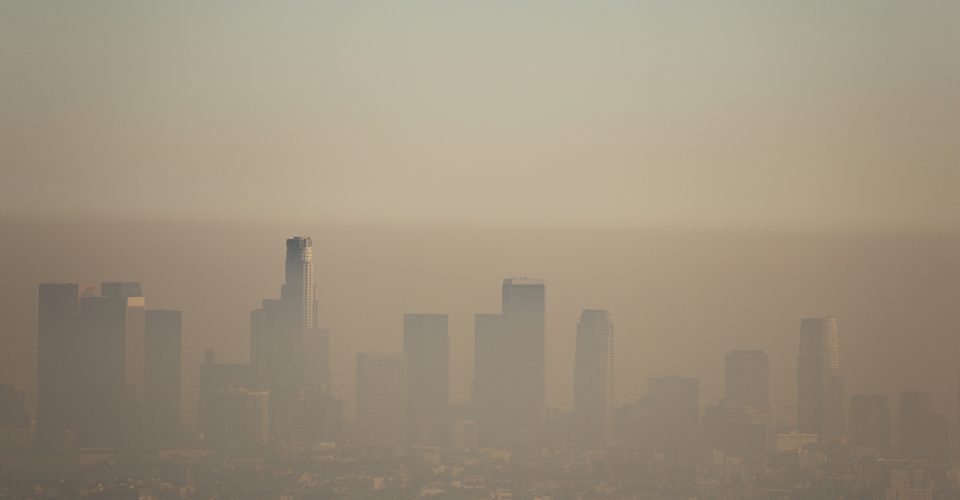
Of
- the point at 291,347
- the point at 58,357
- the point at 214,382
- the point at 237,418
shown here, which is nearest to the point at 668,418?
the point at 291,347

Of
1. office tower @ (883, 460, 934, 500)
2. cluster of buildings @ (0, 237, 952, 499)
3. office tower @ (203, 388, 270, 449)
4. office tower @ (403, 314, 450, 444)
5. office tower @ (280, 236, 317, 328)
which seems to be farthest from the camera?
office tower @ (403, 314, 450, 444)

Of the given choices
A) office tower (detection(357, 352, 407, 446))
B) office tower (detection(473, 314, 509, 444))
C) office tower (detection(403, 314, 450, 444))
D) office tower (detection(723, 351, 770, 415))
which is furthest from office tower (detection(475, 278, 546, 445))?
office tower (detection(723, 351, 770, 415))

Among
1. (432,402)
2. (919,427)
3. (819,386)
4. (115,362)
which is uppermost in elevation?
(115,362)

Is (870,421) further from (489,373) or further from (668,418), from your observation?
(489,373)

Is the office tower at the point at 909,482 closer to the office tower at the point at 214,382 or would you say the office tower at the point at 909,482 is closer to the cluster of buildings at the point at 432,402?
the cluster of buildings at the point at 432,402

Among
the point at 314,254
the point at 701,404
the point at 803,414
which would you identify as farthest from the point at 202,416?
the point at 803,414

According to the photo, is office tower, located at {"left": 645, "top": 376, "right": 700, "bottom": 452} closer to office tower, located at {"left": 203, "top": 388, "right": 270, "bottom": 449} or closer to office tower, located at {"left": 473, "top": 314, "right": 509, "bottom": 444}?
office tower, located at {"left": 473, "top": 314, "right": 509, "bottom": 444}

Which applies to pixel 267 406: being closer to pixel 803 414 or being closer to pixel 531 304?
pixel 531 304

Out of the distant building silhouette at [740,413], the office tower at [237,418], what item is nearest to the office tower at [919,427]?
the distant building silhouette at [740,413]
